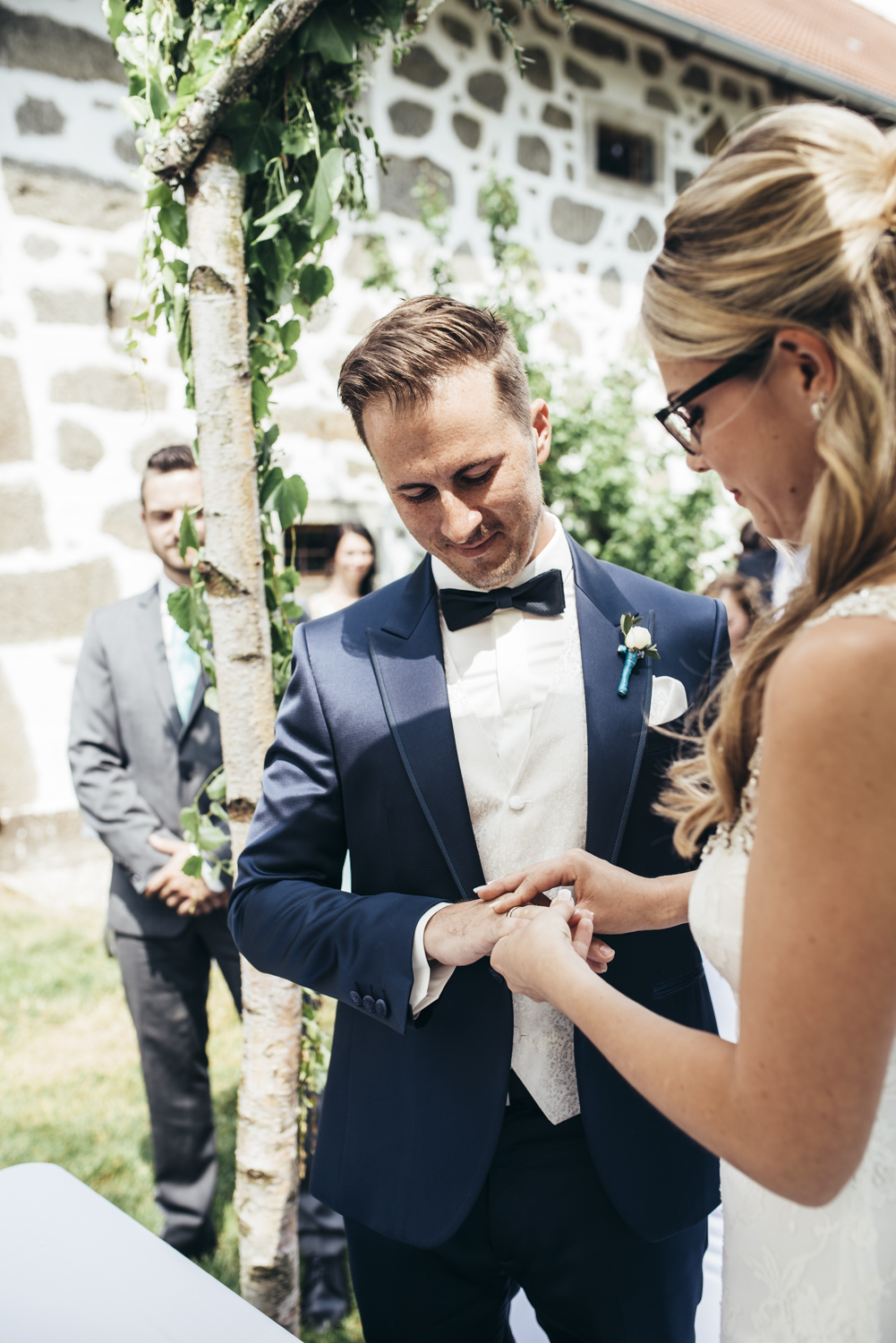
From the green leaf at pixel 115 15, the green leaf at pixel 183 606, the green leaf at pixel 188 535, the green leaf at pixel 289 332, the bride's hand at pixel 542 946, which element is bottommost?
the bride's hand at pixel 542 946

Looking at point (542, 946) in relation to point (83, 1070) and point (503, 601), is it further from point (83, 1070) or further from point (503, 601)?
point (83, 1070)

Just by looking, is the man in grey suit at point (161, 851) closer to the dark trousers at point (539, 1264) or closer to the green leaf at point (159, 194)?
the green leaf at point (159, 194)

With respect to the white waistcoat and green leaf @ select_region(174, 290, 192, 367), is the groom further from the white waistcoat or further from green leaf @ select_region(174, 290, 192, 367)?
green leaf @ select_region(174, 290, 192, 367)

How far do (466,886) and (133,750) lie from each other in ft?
6.18

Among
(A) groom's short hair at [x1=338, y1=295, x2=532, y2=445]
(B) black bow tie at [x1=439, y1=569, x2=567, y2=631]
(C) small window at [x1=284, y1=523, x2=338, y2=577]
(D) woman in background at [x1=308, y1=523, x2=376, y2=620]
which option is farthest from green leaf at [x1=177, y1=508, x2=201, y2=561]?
(C) small window at [x1=284, y1=523, x2=338, y2=577]

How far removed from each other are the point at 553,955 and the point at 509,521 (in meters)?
0.84

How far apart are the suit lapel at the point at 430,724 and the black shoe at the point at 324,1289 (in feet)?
6.15

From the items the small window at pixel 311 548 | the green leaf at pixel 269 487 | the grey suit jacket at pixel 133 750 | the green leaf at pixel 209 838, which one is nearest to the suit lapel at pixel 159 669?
the grey suit jacket at pixel 133 750

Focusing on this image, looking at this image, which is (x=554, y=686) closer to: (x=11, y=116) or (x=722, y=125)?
(x=11, y=116)

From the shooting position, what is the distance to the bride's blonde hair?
97 centimetres

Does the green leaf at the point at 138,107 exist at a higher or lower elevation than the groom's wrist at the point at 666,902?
higher

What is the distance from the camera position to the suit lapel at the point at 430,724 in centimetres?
162

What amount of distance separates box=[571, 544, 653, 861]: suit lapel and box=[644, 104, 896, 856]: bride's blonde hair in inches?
21.4

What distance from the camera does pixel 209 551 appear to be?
1.90 m
